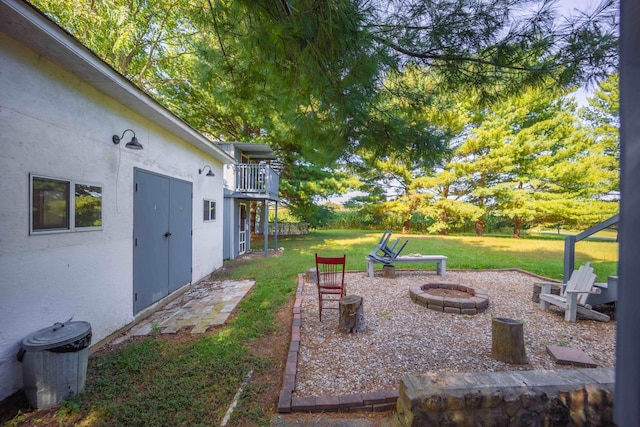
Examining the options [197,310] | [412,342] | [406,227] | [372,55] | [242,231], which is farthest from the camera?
[406,227]

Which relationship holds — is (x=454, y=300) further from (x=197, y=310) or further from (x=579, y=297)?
(x=197, y=310)

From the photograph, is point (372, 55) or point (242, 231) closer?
point (372, 55)

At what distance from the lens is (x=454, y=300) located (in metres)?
4.62

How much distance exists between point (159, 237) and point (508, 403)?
5.36 metres

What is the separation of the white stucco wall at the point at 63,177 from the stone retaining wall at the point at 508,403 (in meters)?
3.69

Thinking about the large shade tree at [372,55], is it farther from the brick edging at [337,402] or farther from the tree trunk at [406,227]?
the tree trunk at [406,227]

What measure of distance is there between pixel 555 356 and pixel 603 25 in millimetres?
3687

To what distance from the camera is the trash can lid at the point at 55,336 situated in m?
2.37

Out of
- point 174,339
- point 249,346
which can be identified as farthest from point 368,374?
point 174,339

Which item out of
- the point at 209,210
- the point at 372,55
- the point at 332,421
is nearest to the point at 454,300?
the point at 332,421

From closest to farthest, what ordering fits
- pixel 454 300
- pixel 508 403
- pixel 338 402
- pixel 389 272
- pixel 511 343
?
1. pixel 508 403
2. pixel 338 402
3. pixel 511 343
4. pixel 454 300
5. pixel 389 272

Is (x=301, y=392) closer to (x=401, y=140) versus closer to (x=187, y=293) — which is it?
(x=401, y=140)

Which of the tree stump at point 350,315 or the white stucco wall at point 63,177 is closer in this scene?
the white stucco wall at point 63,177

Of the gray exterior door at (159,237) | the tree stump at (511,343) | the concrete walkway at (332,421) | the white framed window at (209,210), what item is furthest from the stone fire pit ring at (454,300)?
the white framed window at (209,210)
